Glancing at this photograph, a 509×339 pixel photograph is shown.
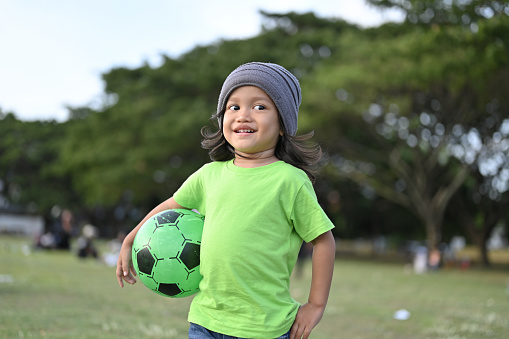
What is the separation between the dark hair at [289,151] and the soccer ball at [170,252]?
0.36m

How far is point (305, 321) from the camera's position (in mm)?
2820

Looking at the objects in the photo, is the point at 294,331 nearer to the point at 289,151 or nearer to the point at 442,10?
the point at 289,151

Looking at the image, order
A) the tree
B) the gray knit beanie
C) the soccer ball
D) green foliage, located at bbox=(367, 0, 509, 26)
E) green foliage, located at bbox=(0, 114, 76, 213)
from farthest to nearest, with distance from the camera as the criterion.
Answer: green foliage, located at bbox=(0, 114, 76, 213)
the tree
green foliage, located at bbox=(367, 0, 509, 26)
the soccer ball
the gray knit beanie

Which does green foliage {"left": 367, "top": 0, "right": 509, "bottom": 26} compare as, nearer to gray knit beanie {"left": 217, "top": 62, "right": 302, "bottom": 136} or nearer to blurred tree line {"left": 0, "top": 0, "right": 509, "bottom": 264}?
blurred tree line {"left": 0, "top": 0, "right": 509, "bottom": 264}

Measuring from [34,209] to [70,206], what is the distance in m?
6.66

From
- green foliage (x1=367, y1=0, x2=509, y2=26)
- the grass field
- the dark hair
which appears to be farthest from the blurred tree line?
the dark hair

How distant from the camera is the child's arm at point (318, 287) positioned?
2.82 meters

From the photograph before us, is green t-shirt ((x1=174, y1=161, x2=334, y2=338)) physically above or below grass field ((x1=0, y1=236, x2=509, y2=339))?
above

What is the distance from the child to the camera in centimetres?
275

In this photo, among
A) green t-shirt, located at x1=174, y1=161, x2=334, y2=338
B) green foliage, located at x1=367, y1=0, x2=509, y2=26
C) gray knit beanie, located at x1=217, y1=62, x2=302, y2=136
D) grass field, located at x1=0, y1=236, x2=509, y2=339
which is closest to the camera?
green t-shirt, located at x1=174, y1=161, x2=334, y2=338

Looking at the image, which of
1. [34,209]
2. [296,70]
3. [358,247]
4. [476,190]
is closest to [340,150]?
[296,70]

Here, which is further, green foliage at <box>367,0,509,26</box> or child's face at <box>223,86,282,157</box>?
green foliage at <box>367,0,509,26</box>

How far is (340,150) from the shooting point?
29.3 meters

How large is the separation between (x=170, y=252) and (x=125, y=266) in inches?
11.8
